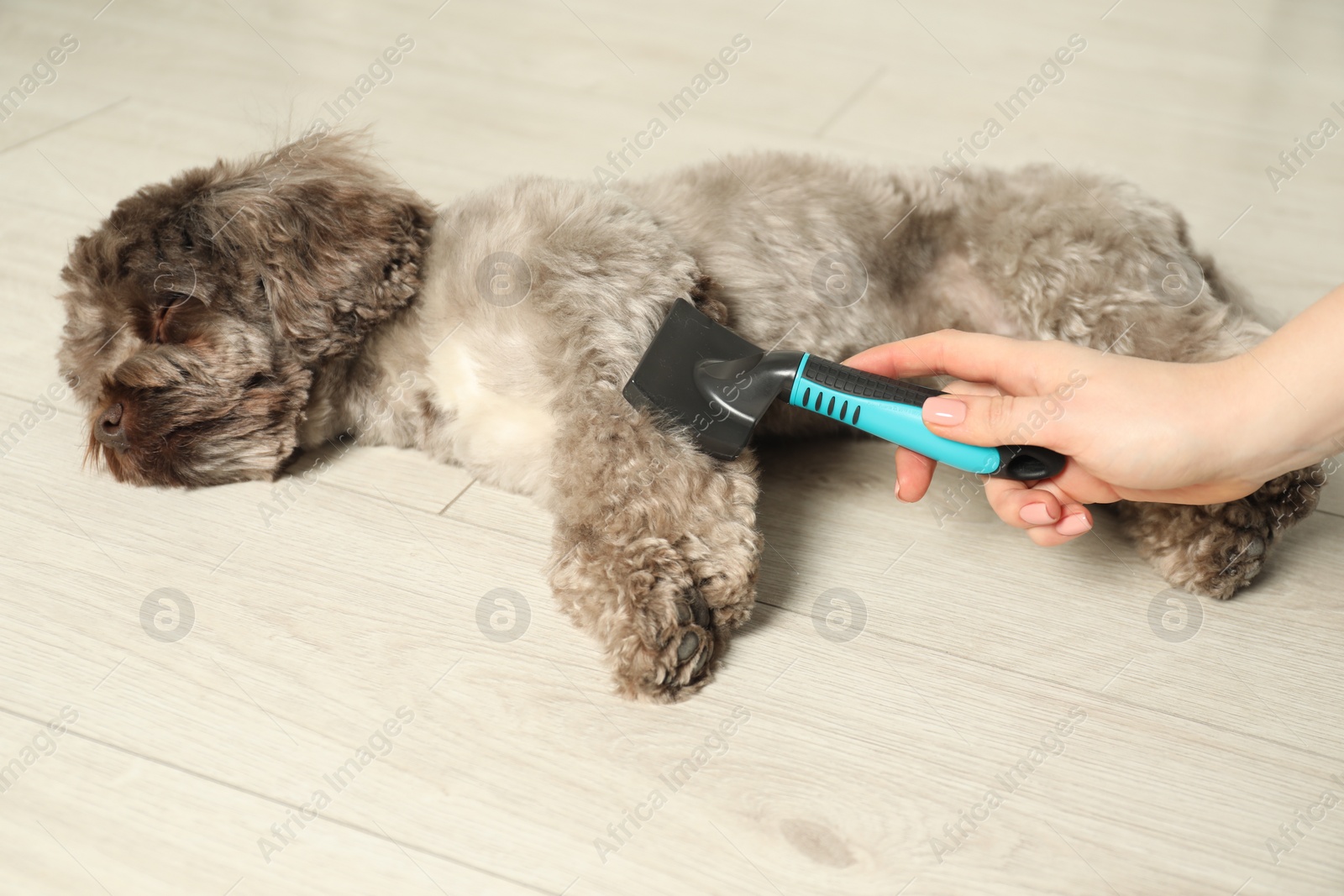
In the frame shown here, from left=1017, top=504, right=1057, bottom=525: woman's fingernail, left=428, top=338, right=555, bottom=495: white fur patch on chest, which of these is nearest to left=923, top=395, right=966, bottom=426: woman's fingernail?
left=1017, top=504, right=1057, bottom=525: woman's fingernail

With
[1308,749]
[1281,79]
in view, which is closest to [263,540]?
[1308,749]

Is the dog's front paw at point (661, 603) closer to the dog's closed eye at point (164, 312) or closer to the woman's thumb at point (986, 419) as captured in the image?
the woman's thumb at point (986, 419)

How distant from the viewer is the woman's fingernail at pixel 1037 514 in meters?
1.55

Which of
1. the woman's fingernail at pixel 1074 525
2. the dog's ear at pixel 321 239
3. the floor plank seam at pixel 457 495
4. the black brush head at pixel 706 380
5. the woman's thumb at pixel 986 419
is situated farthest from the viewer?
the floor plank seam at pixel 457 495

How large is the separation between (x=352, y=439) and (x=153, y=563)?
17.7 inches

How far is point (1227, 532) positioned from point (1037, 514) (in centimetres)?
38

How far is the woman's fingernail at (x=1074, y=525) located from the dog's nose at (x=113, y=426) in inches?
60.4

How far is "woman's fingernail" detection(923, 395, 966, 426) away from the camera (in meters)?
1.47

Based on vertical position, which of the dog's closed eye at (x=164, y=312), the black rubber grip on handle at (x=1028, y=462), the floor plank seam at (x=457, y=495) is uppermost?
the black rubber grip on handle at (x=1028, y=462)

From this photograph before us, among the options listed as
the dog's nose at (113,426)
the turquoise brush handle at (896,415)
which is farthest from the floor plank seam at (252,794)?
the turquoise brush handle at (896,415)

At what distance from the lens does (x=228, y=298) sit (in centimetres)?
184

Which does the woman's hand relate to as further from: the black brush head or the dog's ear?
the dog's ear

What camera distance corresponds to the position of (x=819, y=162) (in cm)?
216

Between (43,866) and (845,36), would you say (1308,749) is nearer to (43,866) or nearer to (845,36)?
(43,866)
